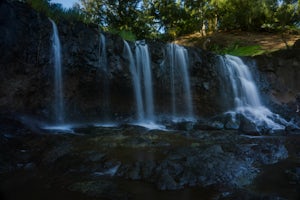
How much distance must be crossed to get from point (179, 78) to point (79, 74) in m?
3.83

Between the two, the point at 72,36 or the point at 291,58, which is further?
the point at 291,58

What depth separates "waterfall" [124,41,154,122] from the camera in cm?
962

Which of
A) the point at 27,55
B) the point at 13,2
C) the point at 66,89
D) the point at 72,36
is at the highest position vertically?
the point at 13,2

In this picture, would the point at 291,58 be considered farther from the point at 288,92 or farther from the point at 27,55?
the point at 27,55

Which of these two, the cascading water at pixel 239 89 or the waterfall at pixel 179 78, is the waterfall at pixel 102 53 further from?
the cascading water at pixel 239 89

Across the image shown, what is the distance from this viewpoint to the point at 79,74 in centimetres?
888

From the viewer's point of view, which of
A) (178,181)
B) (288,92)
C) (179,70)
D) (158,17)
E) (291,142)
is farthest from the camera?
(158,17)

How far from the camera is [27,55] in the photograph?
7875mm

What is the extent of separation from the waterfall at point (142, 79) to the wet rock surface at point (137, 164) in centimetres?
317

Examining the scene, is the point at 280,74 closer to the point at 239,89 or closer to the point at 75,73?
the point at 239,89

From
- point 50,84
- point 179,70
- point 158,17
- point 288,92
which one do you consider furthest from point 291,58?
point 50,84

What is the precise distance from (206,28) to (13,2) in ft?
38.7

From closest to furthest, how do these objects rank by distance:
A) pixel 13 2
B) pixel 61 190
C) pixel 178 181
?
pixel 61 190 < pixel 178 181 < pixel 13 2

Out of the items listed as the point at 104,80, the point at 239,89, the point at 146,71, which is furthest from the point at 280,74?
the point at 104,80
